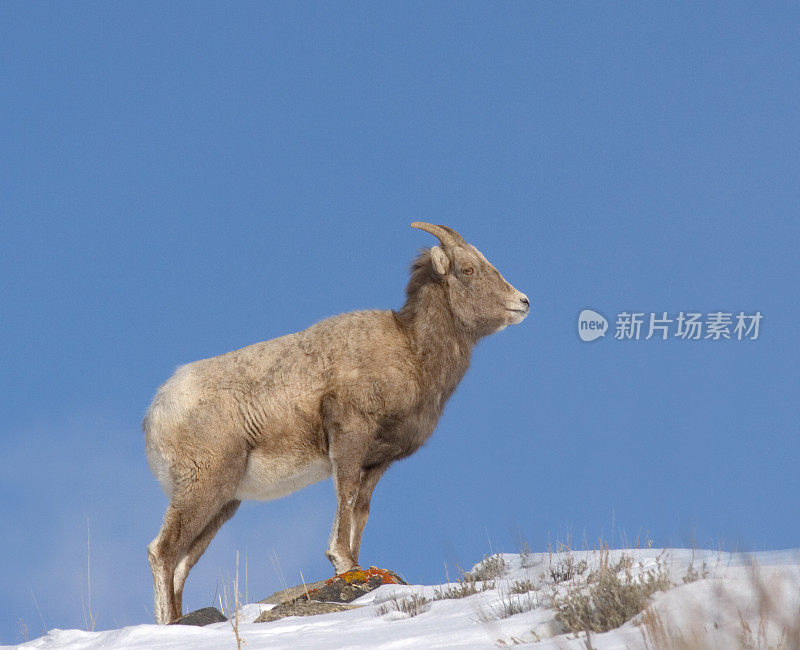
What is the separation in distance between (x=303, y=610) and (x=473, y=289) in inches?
176

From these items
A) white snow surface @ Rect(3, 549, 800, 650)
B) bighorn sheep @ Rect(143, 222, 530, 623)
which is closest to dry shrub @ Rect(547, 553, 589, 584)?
white snow surface @ Rect(3, 549, 800, 650)

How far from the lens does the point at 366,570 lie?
9453mm

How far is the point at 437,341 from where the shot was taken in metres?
10.9

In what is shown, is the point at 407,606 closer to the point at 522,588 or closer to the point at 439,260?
the point at 522,588

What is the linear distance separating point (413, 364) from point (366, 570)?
2.48 metres

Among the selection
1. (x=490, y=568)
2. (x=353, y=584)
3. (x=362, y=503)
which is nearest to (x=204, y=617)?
(x=353, y=584)

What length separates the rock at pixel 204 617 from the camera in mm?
8766

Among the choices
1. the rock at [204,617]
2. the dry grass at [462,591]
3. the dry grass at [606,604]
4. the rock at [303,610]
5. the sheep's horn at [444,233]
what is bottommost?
the dry grass at [606,604]

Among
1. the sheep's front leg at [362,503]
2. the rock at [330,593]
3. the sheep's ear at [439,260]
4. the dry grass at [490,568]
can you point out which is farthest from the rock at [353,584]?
the sheep's ear at [439,260]

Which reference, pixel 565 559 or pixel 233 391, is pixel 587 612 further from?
pixel 233 391

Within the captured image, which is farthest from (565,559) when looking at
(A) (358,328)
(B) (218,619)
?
(A) (358,328)

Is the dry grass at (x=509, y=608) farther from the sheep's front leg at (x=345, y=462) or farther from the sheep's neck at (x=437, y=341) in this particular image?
the sheep's neck at (x=437, y=341)

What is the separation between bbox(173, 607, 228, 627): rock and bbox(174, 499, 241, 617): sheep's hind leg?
1305 mm

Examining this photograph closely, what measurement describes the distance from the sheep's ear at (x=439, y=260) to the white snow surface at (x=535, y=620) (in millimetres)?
3540
